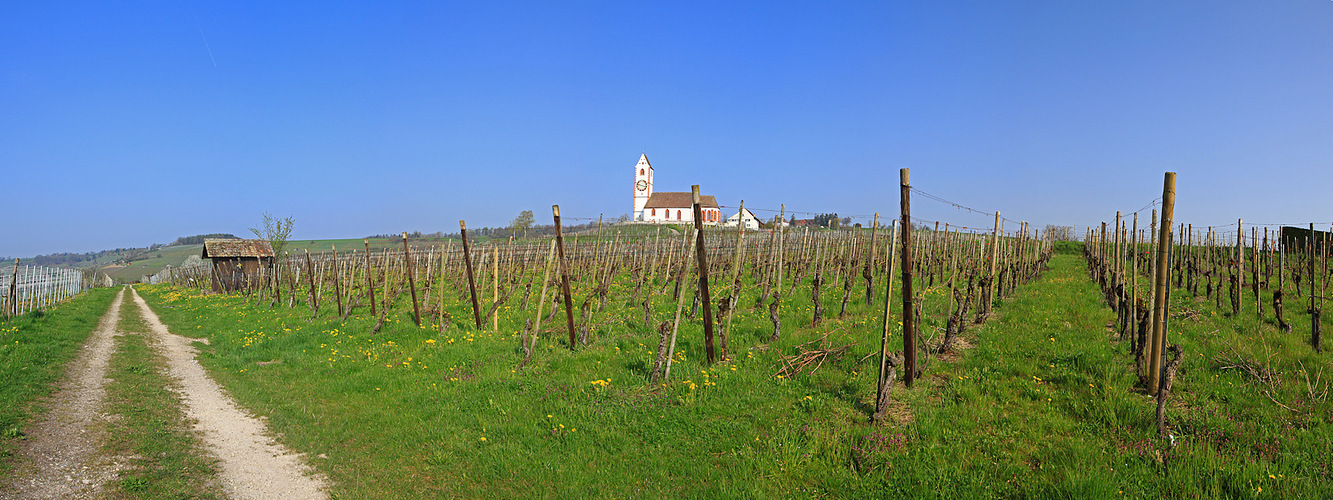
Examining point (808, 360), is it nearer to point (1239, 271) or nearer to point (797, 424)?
point (797, 424)

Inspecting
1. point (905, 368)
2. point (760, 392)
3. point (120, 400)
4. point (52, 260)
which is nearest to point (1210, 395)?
A: point (905, 368)

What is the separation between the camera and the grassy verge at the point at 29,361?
6653 mm

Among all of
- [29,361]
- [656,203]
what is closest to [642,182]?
[656,203]

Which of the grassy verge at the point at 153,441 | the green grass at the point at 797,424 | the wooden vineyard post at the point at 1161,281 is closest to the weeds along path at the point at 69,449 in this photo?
the grassy verge at the point at 153,441

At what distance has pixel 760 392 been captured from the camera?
22.8ft

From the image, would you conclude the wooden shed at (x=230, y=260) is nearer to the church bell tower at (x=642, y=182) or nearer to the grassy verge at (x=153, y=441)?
the grassy verge at (x=153, y=441)

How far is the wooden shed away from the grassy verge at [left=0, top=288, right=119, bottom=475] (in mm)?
20058

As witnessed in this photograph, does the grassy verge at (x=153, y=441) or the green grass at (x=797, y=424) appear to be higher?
the green grass at (x=797, y=424)

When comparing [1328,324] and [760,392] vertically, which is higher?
[1328,324]

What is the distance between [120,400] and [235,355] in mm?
3563

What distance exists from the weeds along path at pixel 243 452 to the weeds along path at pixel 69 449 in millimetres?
837

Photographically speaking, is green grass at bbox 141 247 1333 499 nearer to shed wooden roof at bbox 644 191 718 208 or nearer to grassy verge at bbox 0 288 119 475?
→ grassy verge at bbox 0 288 119 475

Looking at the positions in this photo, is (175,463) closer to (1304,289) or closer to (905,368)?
(905,368)

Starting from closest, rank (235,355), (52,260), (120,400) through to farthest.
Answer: (120,400) → (235,355) → (52,260)
